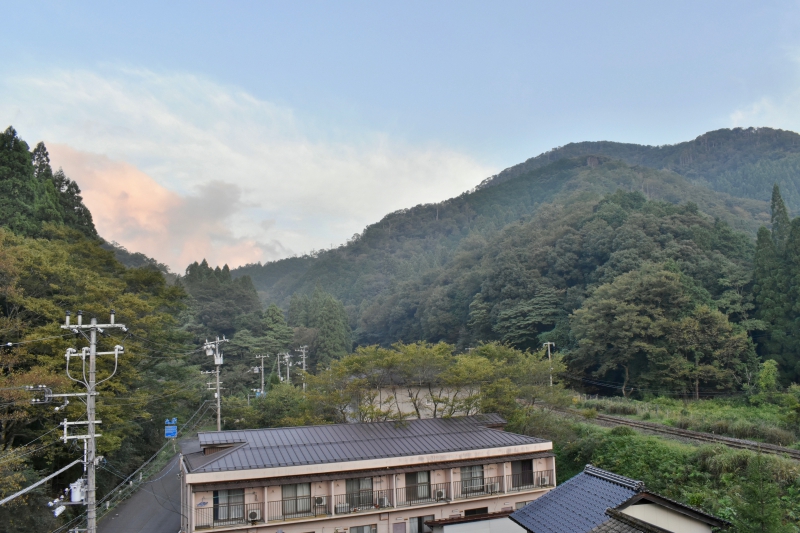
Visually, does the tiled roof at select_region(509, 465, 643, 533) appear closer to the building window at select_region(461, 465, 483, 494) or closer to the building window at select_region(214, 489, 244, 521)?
the building window at select_region(461, 465, 483, 494)

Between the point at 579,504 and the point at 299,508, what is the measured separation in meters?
8.91

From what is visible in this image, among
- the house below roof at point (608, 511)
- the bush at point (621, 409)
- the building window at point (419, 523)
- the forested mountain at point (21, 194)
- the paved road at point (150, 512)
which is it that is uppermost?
the forested mountain at point (21, 194)

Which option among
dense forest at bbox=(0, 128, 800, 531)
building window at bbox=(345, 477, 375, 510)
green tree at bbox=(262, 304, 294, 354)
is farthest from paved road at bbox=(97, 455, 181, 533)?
green tree at bbox=(262, 304, 294, 354)

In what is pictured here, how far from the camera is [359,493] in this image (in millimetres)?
17156

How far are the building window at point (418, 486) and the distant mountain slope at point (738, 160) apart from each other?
368 ft

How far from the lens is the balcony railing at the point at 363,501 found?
55.4 ft

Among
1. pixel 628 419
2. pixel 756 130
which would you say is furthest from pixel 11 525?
pixel 756 130

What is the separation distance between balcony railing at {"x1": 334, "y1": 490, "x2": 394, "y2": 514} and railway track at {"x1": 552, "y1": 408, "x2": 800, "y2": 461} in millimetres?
10913

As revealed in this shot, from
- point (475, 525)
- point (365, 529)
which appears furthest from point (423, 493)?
point (475, 525)

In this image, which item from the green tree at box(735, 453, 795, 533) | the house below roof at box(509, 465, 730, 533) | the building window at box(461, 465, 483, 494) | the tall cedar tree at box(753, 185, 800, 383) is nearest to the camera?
the house below roof at box(509, 465, 730, 533)

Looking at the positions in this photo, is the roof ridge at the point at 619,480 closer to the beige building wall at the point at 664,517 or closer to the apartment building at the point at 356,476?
the beige building wall at the point at 664,517

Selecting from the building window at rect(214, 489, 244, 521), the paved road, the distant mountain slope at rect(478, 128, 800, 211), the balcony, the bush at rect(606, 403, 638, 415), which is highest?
the distant mountain slope at rect(478, 128, 800, 211)

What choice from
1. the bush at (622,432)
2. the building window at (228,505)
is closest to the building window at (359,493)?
the building window at (228,505)

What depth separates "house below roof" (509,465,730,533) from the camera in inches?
342
